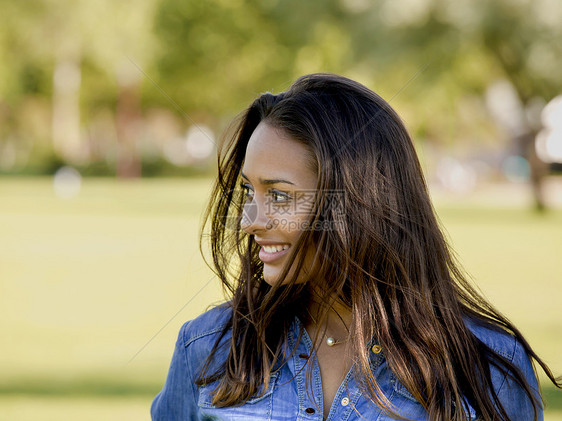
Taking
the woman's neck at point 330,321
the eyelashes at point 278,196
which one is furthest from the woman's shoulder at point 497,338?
the eyelashes at point 278,196

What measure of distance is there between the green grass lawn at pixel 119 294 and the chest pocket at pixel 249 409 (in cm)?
119

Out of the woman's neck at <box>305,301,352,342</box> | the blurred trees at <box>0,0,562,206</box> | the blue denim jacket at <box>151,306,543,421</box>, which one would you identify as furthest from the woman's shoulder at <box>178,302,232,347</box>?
the blurred trees at <box>0,0,562,206</box>

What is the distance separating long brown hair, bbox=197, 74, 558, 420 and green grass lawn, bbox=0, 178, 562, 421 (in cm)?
83

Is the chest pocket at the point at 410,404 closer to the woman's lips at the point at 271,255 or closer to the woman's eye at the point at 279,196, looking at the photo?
the woman's lips at the point at 271,255

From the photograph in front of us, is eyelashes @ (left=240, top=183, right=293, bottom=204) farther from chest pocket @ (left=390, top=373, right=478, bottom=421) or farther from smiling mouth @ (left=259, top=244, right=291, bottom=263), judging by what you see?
chest pocket @ (left=390, top=373, right=478, bottom=421)

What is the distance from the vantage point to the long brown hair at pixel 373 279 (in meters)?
2.16

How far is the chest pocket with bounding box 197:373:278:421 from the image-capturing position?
2.19 metres

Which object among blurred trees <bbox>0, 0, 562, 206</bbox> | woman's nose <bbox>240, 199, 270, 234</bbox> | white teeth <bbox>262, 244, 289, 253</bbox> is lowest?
white teeth <bbox>262, 244, 289, 253</bbox>

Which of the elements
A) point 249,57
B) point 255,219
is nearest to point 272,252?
point 255,219

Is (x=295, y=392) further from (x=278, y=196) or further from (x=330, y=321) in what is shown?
(x=278, y=196)

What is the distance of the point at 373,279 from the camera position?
2.26 metres

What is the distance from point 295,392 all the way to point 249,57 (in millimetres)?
32955

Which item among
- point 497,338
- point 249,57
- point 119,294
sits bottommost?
point 119,294

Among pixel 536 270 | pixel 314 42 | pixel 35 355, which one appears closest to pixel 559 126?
pixel 314 42
